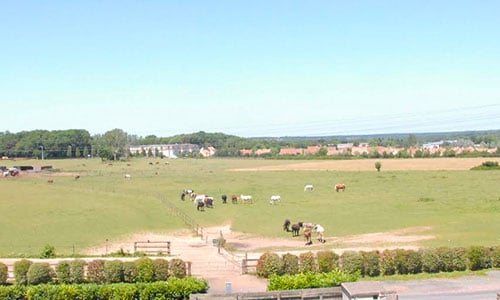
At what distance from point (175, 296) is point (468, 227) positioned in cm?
1999

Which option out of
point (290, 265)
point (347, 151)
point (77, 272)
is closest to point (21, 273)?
point (77, 272)

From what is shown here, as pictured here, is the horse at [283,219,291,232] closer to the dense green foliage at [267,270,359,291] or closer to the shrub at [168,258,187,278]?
the shrub at [168,258,187,278]

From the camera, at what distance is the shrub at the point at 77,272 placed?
2123 cm

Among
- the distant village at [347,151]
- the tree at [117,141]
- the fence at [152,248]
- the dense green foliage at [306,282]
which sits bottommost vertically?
the fence at [152,248]

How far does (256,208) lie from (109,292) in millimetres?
24837

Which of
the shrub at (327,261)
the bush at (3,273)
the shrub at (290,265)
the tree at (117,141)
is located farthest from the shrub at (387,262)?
the tree at (117,141)

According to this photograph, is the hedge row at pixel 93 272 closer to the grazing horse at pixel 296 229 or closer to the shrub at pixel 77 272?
the shrub at pixel 77 272

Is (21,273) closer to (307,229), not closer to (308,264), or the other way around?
(308,264)

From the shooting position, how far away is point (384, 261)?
22453mm

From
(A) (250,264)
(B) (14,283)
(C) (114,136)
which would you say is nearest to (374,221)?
(A) (250,264)

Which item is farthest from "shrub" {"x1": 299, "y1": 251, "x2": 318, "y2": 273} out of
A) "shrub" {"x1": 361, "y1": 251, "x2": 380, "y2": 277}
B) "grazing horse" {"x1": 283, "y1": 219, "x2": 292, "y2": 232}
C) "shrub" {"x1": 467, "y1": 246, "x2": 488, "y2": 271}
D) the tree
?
the tree

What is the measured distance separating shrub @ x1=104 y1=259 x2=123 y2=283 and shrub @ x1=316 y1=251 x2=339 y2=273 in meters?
7.65

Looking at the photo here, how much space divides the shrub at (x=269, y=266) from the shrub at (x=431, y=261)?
19.2ft

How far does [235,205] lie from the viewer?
45406 mm
